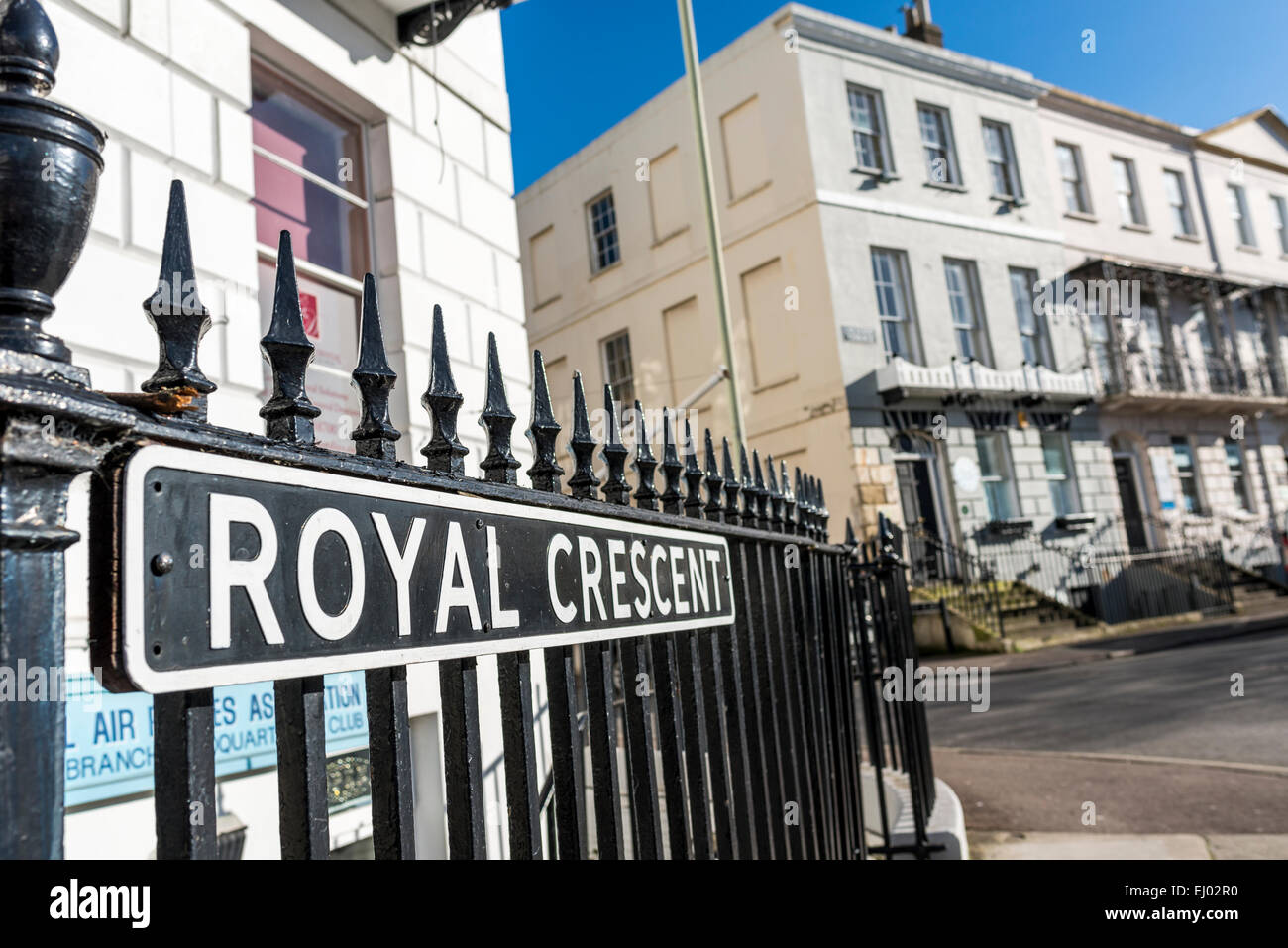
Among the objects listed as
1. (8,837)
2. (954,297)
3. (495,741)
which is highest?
(954,297)

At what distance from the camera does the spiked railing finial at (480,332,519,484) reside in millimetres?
1492

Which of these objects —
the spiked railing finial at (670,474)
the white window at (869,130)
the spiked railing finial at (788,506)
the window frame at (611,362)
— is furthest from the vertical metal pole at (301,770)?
the white window at (869,130)

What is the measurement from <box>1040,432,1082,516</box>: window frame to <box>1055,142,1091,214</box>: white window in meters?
5.86

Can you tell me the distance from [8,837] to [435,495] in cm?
64

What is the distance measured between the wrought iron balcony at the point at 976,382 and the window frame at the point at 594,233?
691 centimetres

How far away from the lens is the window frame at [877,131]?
17922 mm

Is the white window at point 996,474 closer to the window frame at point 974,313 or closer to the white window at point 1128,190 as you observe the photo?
the window frame at point 974,313

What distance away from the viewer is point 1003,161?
65.4ft

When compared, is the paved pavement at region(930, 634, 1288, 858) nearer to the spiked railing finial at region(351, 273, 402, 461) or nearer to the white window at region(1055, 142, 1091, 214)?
the spiked railing finial at region(351, 273, 402, 461)

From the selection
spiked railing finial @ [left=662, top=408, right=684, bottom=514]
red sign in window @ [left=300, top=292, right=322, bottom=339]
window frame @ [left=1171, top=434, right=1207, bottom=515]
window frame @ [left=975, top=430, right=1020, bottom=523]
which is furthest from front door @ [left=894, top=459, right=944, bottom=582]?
spiked railing finial @ [left=662, top=408, right=684, bottom=514]
